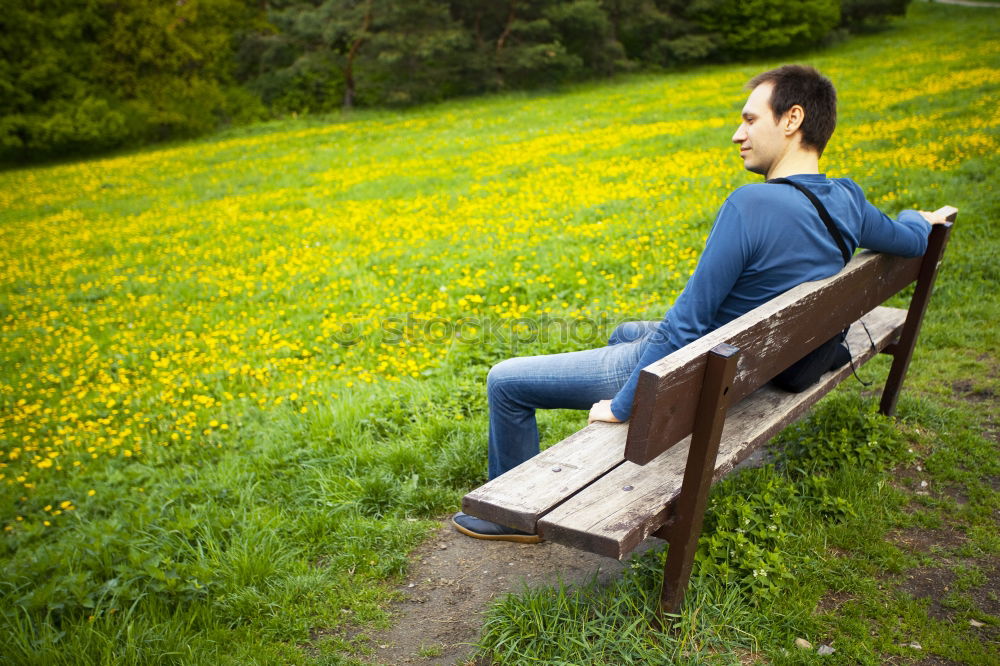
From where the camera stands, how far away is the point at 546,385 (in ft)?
9.23

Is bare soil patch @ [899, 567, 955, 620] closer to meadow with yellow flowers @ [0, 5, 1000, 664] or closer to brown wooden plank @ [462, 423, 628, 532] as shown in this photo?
brown wooden plank @ [462, 423, 628, 532]

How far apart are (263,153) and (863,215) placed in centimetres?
1846

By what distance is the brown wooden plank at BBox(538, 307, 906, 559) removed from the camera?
2.04 meters

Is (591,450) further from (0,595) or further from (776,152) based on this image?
(0,595)

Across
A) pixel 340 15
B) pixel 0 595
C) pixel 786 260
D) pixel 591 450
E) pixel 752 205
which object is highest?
pixel 340 15

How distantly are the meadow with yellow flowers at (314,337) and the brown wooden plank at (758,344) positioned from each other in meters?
1.62

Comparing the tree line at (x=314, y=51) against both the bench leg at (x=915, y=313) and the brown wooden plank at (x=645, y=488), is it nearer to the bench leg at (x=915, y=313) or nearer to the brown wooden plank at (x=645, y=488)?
the bench leg at (x=915, y=313)

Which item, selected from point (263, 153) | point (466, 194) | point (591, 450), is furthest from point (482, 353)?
point (263, 153)

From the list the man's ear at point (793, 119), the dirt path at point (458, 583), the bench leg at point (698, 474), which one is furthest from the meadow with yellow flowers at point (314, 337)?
the man's ear at point (793, 119)

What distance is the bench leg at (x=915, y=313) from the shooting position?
328 cm

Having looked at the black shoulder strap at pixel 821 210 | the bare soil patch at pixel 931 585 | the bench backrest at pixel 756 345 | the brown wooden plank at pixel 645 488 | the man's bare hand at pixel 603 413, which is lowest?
the bare soil patch at pixel 931 585

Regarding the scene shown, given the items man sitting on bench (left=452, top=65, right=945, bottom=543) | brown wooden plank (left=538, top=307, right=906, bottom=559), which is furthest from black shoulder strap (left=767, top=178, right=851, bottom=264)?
brown wooden plank (left=538, top=307, right=906, bottom=559)

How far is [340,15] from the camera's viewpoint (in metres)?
A: 25.3

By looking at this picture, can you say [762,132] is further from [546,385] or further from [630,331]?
[546,385]
